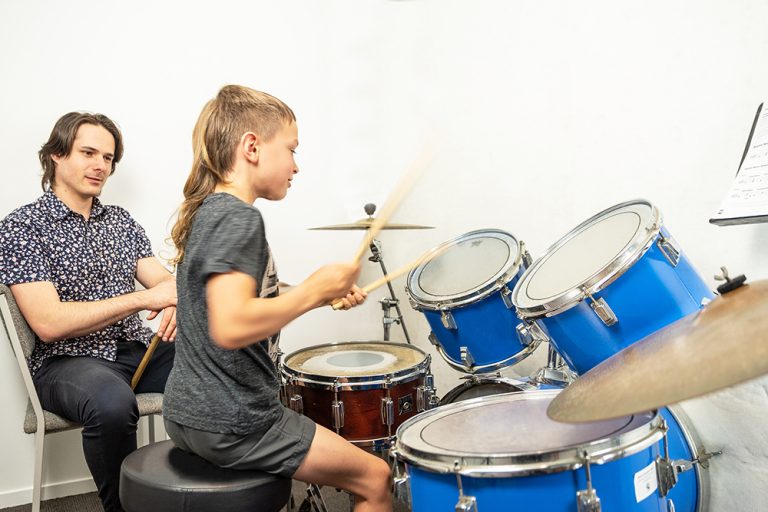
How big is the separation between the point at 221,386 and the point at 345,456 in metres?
0.29

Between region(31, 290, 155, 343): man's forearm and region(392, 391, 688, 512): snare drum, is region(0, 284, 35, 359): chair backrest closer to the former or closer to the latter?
region(31, 290, 155, 343): man's forearm

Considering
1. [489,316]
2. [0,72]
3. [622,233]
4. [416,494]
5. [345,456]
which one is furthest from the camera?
[0,72]

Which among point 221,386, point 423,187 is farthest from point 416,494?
point 423,187

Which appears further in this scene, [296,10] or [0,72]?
[296,10]

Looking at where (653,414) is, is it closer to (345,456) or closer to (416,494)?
(416,494)

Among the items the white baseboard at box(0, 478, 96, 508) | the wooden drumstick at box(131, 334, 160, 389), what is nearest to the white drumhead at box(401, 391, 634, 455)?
the wooden drumstick at box(131, 334, 160, 389)

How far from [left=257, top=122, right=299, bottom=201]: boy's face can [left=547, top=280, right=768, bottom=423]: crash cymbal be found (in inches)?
28.9

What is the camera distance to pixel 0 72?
2381 mm

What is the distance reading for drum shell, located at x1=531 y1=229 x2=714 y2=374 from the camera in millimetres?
1352

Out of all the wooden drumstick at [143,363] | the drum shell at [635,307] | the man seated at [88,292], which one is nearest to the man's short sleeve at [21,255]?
the man seated at [88,292]

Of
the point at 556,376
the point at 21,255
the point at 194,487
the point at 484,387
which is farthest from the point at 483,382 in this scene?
the point at 21,255

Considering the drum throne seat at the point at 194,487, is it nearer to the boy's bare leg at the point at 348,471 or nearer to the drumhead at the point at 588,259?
the boy's bare leg at the point at 348,471

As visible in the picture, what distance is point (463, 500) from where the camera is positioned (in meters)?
1.03

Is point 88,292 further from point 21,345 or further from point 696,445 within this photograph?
point 696,445
